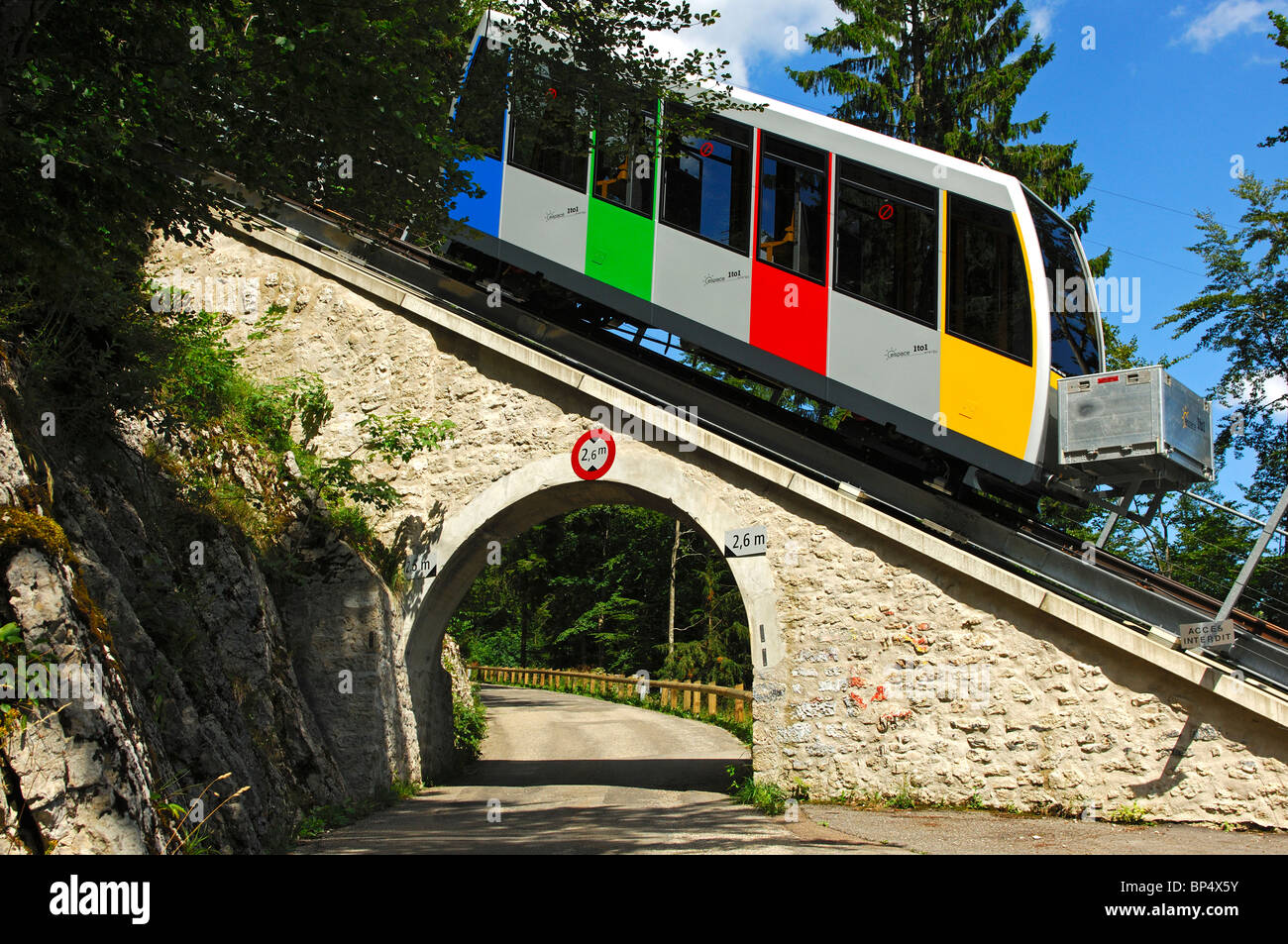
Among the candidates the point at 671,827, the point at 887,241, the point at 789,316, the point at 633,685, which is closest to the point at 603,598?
the point at 633,685

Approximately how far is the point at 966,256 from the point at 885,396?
156cm

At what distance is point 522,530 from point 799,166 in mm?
5162

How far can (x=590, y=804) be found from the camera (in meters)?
9.58

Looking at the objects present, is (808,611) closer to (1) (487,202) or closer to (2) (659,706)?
(1) (487,202)

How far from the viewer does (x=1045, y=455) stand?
9602 millimetres

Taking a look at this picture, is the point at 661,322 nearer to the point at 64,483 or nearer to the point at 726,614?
the point at 64,483

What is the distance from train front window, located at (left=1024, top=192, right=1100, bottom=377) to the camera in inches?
381

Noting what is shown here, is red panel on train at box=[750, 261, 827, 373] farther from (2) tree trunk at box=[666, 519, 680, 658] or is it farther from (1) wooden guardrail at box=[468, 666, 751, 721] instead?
(2) tree trunk at box=[666, 519, 680, 658]

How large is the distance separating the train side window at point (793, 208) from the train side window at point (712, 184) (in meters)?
0.20

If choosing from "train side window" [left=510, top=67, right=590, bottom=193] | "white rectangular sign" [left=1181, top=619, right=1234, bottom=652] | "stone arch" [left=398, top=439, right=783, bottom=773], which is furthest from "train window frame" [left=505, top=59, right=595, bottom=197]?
"white rectangular sign" [left=1181, top=619, right=1234, bottom=652]

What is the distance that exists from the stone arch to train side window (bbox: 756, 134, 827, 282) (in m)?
2.50

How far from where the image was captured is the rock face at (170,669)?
14.4 feet

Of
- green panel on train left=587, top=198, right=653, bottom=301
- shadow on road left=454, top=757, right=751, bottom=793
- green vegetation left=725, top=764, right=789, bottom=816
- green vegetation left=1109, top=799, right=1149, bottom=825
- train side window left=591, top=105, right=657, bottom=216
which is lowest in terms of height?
shadow on road left=454, top=757, right=751, bottom=793

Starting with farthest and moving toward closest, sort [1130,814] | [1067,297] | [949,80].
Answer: [949,80] → [1067,297] → [1130,814]
